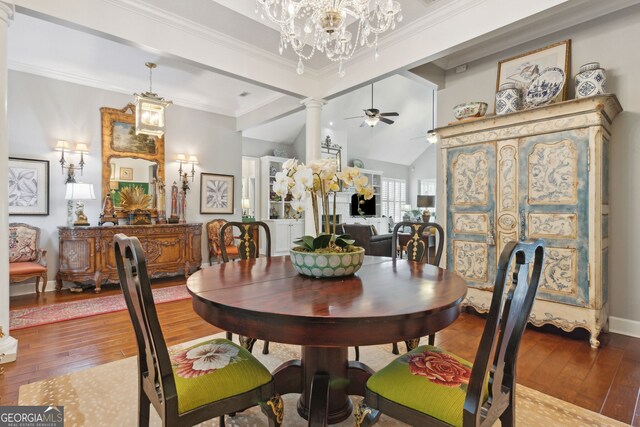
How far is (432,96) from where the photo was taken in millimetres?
8039

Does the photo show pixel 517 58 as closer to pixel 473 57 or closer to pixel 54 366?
pixel 473 57

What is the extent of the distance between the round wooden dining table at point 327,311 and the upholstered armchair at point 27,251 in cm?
340

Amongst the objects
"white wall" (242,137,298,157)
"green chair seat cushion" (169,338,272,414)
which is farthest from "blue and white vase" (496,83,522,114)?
"white wall" (242,137,298,157)

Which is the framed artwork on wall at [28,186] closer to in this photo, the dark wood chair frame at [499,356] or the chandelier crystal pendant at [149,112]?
the chandelier crystal pendant at [149,112]

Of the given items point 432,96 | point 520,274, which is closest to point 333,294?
point 520,274

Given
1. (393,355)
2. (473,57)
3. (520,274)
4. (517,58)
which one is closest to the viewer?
(520,274)

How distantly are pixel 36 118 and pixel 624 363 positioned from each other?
6.50 metres

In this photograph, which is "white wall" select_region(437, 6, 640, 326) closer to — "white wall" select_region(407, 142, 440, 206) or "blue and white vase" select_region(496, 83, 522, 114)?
"blue and white vase" select_region(496, 83, 522, 114)

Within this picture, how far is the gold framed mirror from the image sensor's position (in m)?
4.68

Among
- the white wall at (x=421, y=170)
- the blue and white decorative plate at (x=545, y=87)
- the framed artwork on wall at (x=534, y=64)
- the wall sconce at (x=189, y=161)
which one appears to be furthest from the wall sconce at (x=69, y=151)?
the white wall at (x=421, y=170)

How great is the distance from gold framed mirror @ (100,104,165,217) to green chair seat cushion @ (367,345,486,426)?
190 inches

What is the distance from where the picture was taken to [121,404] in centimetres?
176

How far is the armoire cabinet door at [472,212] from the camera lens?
314 cm

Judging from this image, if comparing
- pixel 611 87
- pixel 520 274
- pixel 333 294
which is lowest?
pixel 333 294
